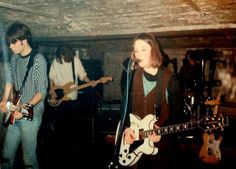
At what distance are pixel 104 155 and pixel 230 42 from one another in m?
4.22

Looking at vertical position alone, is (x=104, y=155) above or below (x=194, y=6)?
below

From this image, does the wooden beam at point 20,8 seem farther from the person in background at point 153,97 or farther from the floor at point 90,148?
the floor at point 90,148

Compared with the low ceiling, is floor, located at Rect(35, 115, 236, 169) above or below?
below

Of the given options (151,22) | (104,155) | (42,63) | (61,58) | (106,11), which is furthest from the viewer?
(61,58)

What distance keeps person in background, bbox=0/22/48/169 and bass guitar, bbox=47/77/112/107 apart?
3954 millimetres

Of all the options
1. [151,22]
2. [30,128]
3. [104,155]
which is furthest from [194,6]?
[104,155]

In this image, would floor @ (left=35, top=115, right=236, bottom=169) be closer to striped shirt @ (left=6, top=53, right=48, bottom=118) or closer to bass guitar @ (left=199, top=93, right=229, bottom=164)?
bass guitar @ (left=199, top=93, right=229, bottom=164)

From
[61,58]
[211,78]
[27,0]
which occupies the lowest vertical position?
[211,78]

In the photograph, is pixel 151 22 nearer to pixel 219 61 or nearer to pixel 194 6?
pixel 194 6

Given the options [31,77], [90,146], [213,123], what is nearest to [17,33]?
[31,77]

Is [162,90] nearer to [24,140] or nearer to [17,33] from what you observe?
[24,140]

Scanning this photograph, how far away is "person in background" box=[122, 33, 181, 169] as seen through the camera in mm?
3324

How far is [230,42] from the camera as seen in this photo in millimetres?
7398

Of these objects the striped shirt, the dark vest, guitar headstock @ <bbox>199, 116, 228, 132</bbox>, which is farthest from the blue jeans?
guitar headstock @ <bbox>199, 116, 228, 132</bbox>
